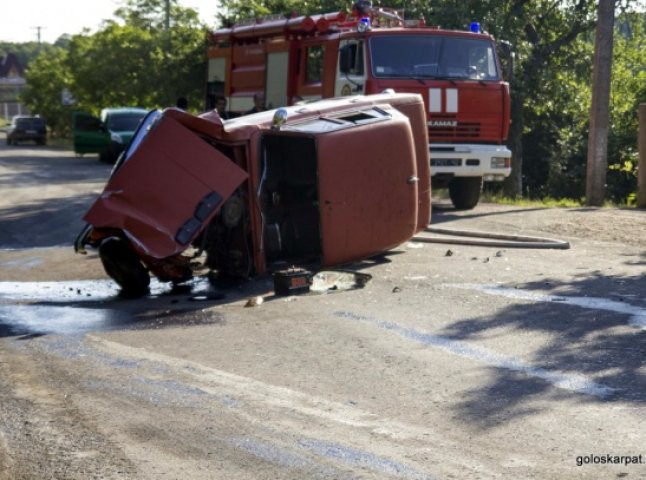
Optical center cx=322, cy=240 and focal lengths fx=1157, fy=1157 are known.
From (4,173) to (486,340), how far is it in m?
25.0

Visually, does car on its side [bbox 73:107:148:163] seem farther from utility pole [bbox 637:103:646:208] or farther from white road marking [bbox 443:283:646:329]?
white road marking [bbox 443:283:646:329]

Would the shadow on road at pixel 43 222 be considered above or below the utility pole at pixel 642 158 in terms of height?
below

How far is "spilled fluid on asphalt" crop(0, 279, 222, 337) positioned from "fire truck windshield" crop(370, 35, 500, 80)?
20.0 ft

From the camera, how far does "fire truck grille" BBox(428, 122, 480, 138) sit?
1786 cm

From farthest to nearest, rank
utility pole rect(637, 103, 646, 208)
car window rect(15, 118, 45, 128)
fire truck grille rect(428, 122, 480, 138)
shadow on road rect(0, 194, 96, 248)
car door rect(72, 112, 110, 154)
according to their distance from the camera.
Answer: car window rect(15, 118, 45, 128)
car door rect(72, 112, 110, 154)
utility pole rect(637, 103, 646, 208)
fire truck grille rect(428, 122, 480, 138)
shadow on road rect(0, 194, 96, 248)

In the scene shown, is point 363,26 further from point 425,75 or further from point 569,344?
point 569,344

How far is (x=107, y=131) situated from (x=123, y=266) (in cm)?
2663

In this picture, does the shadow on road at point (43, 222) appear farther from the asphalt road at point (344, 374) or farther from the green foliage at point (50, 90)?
the green foliage at point (50, 90)

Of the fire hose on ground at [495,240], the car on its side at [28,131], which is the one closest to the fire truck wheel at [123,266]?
Answer: the fire hose on ground at [495,240]

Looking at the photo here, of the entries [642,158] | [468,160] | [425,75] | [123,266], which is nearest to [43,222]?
[425,75]

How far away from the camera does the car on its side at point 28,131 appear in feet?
197

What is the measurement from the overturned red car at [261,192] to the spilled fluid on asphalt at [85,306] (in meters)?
0.30

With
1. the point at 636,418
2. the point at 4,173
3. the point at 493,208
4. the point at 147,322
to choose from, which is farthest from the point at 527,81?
the point at 636,418

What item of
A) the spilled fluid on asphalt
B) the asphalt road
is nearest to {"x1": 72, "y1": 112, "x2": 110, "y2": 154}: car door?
the asphalt road
